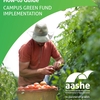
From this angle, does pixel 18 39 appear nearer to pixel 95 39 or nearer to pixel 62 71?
pixel 62 71

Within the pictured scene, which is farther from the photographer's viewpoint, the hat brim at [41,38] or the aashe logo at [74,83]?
the hat brim at [41,38]

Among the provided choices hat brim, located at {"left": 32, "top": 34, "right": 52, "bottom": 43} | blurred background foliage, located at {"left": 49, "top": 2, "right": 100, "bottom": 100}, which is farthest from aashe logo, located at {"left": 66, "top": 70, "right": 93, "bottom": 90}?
hat brim, located at {"left": 32, "top": 34, "right": 52, "bottom": 43}

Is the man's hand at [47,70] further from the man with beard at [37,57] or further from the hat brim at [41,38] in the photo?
the hat brim at [41,38]

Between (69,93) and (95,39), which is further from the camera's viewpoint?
(69,93)

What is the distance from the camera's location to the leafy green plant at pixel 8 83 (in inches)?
140

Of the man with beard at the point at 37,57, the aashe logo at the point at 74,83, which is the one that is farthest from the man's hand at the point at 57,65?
the aashe logo at the point at 74,83

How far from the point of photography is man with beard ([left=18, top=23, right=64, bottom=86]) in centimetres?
356

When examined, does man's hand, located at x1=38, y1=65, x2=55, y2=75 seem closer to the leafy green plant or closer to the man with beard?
the man with beard

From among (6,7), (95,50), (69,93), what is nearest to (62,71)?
(69,93)

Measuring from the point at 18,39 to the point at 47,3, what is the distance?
16.1 inches

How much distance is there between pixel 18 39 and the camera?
140 inches

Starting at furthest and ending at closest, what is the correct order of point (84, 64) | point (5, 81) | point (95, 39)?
point (5, 81) < point (84, 64) < point (95, 39)

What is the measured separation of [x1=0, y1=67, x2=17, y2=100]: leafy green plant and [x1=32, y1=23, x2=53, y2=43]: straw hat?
1.28 feet

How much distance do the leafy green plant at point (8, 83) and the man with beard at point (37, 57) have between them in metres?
0.06
